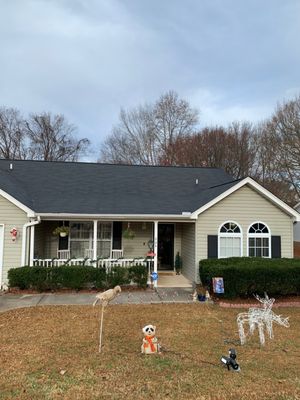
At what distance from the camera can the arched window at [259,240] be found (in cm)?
1260

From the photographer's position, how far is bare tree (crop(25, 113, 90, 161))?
3738 cm

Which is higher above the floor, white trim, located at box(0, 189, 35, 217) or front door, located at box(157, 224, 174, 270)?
white trim, located at box(0, 189, 35, 217)

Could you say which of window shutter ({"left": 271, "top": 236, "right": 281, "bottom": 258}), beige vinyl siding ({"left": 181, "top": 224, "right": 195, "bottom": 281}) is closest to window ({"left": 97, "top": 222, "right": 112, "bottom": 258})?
beige vinyl siding ({"left": 181, "top": 224, "right": 195, "bottom": 281})

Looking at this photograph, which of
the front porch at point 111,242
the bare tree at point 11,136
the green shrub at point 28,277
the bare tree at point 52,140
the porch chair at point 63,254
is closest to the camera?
the green shrub at point 28,277

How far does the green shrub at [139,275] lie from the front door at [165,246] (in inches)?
139

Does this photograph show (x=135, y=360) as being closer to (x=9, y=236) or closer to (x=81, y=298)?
(x=81, y=298)

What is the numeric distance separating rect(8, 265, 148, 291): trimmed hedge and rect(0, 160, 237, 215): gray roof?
2294 mm

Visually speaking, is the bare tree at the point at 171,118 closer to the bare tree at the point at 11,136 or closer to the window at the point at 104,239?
the bare tree at the point at 11,136

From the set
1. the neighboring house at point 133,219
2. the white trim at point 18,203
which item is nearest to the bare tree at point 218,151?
the neighboring house at point 133,219

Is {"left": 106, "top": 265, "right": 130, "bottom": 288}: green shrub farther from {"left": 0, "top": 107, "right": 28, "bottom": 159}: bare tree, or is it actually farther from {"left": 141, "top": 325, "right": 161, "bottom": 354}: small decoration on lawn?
{"left": 0, "top": 107, "right": 28, "bottom": 159}: bare tree

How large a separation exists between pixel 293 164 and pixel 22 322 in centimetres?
2794

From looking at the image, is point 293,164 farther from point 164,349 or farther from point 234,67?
point 164,349

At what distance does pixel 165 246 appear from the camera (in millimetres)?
15055

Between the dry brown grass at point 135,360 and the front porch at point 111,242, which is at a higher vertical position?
the front porch at point 111,242
